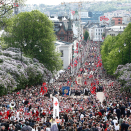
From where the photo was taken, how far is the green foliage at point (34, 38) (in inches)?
2078

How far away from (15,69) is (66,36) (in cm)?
6555

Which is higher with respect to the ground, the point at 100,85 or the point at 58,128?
the point at 58,128

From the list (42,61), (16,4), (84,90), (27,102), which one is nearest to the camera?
(27,102)

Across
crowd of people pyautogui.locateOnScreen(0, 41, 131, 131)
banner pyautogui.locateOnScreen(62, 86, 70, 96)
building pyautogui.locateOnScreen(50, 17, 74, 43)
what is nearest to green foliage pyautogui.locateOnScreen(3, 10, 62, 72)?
banner pyautogui.locateOnScreen(62, 86, 70, 96)

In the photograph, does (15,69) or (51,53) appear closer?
(15,69)

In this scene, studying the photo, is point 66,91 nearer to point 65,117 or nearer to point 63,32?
point 65,117

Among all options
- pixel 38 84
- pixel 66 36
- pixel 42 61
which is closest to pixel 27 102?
pixel 38 84

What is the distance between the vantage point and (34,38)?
2101 inches

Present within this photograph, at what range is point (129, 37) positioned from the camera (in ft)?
172

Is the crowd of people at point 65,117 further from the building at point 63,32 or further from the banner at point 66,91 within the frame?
the building at point 63,32

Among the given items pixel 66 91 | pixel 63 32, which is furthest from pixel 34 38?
pixel 63 32

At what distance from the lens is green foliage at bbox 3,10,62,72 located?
173 feet

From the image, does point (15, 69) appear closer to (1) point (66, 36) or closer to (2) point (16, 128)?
(2) point (16, 128)

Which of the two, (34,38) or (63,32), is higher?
(34,38)
